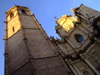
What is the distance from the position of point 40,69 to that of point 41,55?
187 centimetres

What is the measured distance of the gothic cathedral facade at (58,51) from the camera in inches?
376

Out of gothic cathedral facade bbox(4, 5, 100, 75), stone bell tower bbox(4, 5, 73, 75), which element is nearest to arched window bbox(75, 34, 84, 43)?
gothic cathedral facade bbox(4, 5, 100, 75)

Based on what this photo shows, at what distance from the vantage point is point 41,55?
10586mm

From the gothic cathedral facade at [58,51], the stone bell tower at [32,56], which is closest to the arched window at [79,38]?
the gothic cathedral facade at [58,51]

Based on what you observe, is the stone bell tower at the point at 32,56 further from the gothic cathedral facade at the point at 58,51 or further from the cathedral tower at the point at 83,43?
the cathedral tower at the point at 83,43

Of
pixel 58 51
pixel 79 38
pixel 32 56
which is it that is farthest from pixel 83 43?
pixel 32 56

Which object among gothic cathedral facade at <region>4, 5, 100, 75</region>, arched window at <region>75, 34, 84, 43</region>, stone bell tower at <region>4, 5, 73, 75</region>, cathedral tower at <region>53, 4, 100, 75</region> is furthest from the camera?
arched window at <region>75, 34, 84, 43</region>

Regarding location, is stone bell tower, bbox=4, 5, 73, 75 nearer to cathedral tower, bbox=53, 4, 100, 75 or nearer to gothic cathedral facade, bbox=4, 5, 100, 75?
gothic cathedral facade, bbox=4, 5, 100, 75

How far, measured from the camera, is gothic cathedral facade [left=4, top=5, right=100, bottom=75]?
9.55 metres

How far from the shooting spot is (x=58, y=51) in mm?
12703

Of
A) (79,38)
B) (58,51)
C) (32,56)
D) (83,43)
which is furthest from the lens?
(79,38)

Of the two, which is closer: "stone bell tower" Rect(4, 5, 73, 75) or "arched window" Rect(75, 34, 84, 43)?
"stone bell tower" Rect(4, 5, 73, 75)

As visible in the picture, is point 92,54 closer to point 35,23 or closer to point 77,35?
point 77,35

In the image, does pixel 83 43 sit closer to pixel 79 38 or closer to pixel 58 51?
pixel 79 38
